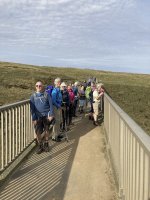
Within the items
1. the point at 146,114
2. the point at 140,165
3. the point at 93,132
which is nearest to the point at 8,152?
the point at 140,165

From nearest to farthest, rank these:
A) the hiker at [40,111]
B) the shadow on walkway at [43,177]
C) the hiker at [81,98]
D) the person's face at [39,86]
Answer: the shadow on walkway at [43,177] → the person's face at [39,86] → the hiker at [40,111] → the hiker at [81,98]

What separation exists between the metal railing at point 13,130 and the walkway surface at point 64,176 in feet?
1.24

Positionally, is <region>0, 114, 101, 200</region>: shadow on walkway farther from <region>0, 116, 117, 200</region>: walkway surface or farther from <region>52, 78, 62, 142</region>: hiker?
<region>52, 78, 62, 142</region>: hiker

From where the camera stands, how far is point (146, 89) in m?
73.8

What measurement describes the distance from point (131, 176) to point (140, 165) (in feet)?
3.32

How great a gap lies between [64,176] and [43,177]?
0.43 m

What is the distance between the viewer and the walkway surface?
25.6ft

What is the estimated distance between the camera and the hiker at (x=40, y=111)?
36.5 ft

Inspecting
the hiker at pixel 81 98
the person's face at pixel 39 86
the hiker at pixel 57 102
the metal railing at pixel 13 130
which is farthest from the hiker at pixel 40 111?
the hiker at pixel 81 98

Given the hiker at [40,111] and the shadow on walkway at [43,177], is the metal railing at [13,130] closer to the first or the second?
the hiker at [40,111]

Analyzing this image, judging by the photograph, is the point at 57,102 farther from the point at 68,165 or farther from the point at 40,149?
the point at 68,165

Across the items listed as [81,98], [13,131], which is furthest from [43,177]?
[81,98]

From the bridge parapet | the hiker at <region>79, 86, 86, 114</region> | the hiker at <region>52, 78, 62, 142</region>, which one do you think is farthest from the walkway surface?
the hiker at <region>79, 86, 86, 114</region>

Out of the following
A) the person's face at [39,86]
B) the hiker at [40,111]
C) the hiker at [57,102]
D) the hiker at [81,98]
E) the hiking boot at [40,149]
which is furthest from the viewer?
the hiker at [81,98]
